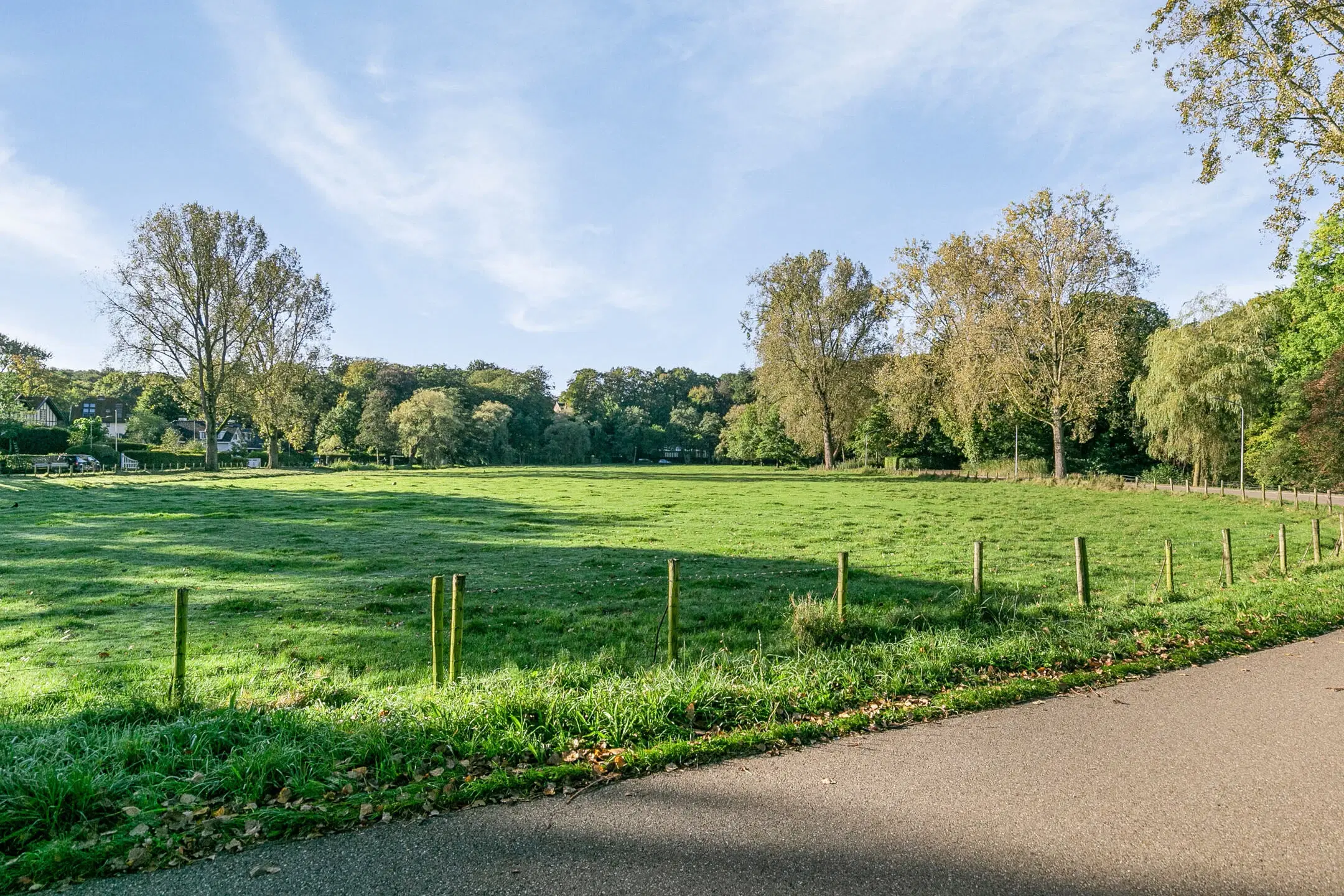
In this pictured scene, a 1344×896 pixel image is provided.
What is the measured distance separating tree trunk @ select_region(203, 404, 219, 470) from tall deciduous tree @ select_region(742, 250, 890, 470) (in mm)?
38219

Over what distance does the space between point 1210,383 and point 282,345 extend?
58.6m

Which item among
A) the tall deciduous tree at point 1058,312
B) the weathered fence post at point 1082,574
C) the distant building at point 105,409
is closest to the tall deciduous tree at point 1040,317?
the tall deciduous tree at point 1058,312

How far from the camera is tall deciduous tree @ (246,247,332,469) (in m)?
49.3

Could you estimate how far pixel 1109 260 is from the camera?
3934 centimetres

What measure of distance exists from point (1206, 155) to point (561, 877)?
65.2 ft

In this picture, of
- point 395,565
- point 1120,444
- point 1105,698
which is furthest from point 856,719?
point 1120,444

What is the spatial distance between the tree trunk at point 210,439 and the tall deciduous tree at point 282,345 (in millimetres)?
2586

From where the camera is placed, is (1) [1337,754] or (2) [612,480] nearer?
(1) [1337,754]

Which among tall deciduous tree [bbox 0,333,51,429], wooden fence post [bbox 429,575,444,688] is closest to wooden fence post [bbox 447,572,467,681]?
wooden fence post [bbox 429,575,444,688]

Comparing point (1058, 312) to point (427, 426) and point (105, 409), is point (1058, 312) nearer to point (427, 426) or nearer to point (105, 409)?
point (427, 426)

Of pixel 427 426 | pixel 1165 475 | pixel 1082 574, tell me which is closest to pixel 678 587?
pixel 1082 574

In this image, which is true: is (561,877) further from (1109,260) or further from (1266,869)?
(1109,260)

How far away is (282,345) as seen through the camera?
52.0 metres

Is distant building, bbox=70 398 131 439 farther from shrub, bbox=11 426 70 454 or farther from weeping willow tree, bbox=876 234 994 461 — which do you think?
weeping willow tree, bbox=876 234 994 461
